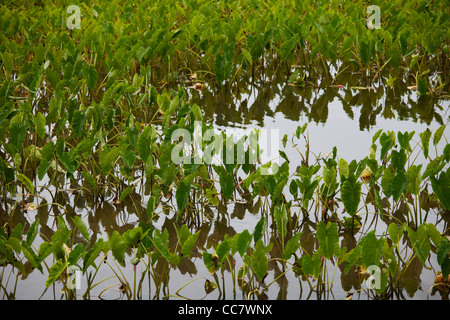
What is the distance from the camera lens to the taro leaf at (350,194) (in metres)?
1.81

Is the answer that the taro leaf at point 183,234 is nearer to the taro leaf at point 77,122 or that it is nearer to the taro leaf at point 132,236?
the taro leaf at point 132,236

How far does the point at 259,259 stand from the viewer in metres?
1.55

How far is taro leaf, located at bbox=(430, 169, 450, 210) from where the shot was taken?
5.95 feet

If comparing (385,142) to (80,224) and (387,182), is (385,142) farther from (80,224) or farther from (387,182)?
(80,224)

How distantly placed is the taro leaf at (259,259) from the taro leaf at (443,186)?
0.60m

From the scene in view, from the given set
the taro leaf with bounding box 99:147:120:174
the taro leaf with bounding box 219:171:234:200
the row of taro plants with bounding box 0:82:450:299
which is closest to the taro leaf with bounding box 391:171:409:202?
the row of taro plants with bounding box 0:82:450:299

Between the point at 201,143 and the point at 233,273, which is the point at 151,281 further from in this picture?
the point at 201,143

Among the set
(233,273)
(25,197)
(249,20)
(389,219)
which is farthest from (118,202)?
(249,20)

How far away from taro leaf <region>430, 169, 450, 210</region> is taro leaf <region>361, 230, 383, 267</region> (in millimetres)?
388

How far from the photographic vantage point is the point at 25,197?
2.19 metres

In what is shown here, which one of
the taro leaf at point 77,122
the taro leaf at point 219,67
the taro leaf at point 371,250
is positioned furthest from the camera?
the taro leaf at point 219,67

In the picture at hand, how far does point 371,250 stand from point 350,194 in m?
0.31

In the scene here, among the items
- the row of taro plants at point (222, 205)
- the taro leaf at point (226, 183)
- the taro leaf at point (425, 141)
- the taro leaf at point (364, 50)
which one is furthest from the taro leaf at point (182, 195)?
the taro leaf at point (364, 50)

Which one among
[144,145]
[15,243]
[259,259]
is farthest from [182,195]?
[15,243]
